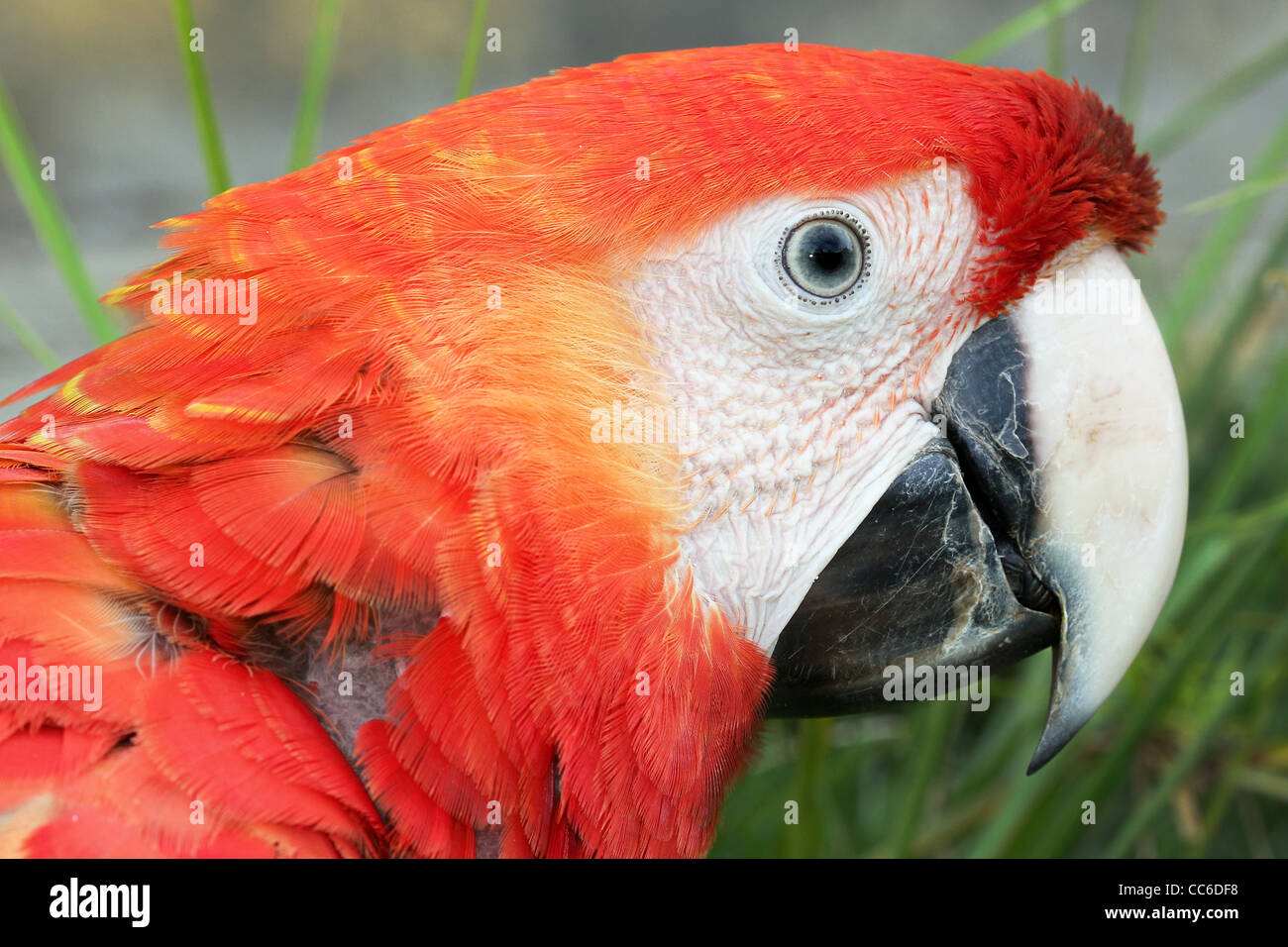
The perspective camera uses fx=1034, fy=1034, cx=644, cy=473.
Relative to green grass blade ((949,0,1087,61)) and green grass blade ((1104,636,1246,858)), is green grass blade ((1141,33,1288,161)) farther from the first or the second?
green grass blade ((1104,636,1246,858))

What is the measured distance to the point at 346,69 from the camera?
9.35ft

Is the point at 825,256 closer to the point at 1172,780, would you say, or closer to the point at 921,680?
the point at 921,680

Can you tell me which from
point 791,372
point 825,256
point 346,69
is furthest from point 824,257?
point 346,69

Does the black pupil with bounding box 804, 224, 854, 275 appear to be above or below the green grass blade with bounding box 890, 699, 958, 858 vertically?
above

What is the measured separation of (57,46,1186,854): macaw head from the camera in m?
0.84

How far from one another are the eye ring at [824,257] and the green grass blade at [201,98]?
26.5 inches

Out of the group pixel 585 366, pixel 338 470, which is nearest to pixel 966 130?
pixel 585 366

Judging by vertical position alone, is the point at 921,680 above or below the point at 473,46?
below

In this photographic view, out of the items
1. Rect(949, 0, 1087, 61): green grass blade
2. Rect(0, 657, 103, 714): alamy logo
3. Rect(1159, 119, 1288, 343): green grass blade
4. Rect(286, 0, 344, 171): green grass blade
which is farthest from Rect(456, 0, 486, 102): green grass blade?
Rect(1159, 119, 1288, 343): green grass blade

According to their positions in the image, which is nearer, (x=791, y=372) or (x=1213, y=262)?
(x=791, y=372)

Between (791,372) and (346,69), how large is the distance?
93.3 inches
